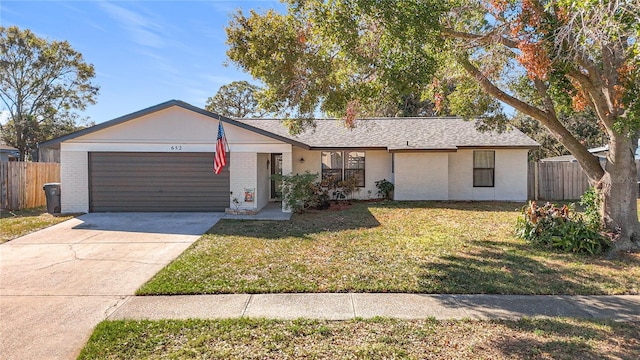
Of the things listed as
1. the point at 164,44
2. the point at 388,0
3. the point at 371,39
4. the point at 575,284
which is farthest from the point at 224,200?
the point at 575,284

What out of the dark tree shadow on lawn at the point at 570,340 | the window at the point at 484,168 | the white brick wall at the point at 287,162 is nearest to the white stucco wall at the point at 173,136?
the white brick wall at the point at 287,162

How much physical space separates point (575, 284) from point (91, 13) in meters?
12.7

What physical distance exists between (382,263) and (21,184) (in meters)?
14.3

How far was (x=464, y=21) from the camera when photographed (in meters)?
7.98

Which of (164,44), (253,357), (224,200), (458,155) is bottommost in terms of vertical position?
(253,357)

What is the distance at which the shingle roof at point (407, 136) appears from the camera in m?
15.9

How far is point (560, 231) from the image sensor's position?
7902 mm

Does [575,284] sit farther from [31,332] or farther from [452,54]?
[31,332]

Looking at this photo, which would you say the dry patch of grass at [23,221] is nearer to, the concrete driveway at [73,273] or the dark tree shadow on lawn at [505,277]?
the concrete driveway at [73,273]

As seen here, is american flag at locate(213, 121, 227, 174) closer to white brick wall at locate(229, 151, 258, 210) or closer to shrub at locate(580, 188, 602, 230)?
white brick wall at locate(229, 151, 258, 210)

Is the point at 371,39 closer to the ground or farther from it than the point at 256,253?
farther from it

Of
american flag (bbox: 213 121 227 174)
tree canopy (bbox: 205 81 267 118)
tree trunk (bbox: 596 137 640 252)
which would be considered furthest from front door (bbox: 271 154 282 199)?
Answer: tree canopy (bbox: 205 81 267 118)

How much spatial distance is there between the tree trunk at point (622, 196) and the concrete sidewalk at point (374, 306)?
10.2 feet

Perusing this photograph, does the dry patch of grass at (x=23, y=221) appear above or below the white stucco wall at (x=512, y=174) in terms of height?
below
